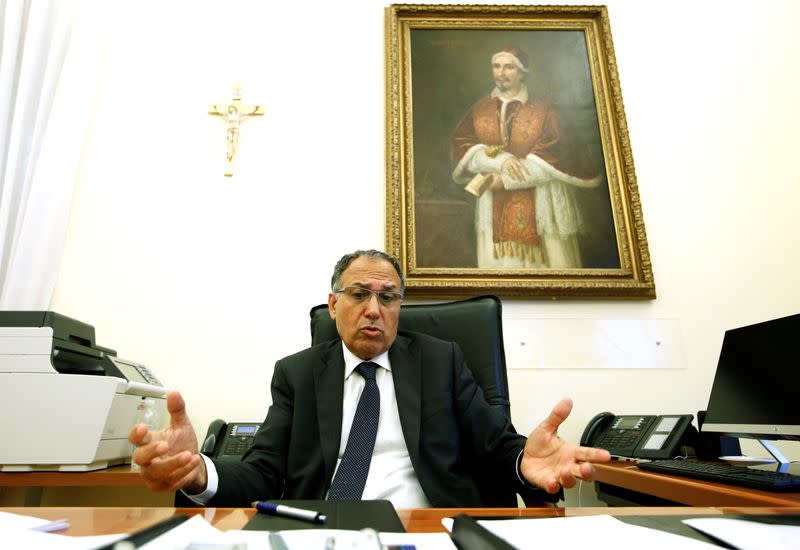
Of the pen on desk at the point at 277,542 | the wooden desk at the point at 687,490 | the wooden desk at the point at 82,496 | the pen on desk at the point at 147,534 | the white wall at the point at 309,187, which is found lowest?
the wooden desk at the point at 82,496

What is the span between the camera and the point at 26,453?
1589 millimetres

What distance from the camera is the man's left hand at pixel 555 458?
0.98m

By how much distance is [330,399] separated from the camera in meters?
1.51

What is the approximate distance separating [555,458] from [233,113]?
2303 mm

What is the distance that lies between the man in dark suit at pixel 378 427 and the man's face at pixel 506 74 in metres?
1.54

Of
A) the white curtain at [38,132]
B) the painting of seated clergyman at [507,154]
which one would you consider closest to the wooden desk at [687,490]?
the painting of seated clergyman at [507,154]

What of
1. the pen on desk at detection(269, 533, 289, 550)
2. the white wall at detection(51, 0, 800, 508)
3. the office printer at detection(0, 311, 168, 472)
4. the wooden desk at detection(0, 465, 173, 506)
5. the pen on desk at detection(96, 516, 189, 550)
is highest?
the white wall at detection(51, 0, 800, 508)

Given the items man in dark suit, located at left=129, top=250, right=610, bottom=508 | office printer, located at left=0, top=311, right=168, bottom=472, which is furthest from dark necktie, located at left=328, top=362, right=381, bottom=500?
office printer, located at left=0, top=311, right=168, bottom=472

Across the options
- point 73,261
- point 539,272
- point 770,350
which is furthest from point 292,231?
point 770,350

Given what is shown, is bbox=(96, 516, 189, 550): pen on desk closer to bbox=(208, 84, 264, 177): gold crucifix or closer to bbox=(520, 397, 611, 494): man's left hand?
bbox=(520, 397, 611, 494): man's left hand

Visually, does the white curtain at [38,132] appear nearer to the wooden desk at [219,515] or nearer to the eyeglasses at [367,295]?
the eyeglasses at [367,295]

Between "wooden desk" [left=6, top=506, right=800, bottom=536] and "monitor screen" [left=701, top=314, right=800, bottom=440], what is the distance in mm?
743

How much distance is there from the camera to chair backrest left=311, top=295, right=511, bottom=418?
65.1 inches

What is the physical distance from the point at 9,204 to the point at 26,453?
1365mm
